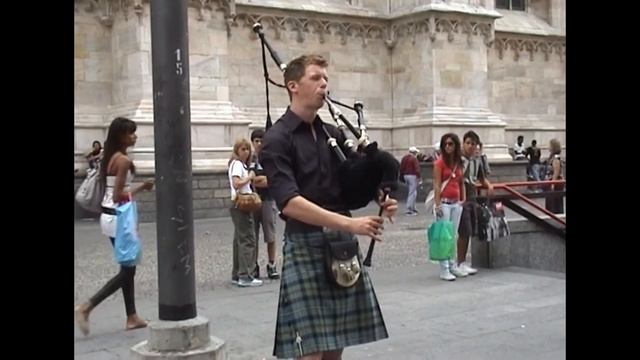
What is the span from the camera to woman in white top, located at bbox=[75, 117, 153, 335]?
275 inches

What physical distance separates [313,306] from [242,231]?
18.2ft

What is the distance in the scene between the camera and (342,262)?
3799 millimetres

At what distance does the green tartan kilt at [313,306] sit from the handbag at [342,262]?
0.14 feet

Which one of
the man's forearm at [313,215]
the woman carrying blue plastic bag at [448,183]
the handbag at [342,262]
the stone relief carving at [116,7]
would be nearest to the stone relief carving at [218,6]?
the stone relief carving at [116,7]

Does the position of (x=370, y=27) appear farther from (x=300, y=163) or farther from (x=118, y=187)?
(x=300, y=163)

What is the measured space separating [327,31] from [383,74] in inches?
87.9

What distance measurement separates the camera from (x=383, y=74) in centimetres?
2323

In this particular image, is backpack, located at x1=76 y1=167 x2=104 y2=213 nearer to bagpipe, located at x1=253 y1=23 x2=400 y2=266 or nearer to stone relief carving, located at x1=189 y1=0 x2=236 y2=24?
bagpipe, located at x1=253 y1=23 x2=400 y2=266

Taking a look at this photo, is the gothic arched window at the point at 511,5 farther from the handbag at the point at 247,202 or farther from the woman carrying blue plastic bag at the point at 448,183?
the handbag at the point at 247,202

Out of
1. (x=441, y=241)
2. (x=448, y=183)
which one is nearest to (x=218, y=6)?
(x=448, y=183)

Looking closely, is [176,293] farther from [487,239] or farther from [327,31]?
[327,31]

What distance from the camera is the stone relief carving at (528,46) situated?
84.9ft
